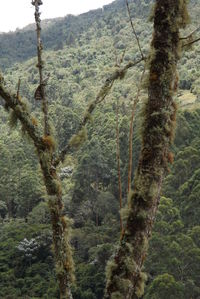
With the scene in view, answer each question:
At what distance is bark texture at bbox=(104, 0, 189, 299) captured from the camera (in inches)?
78.6

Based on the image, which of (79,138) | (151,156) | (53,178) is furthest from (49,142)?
(151,156)

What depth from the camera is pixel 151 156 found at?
6.74 ft

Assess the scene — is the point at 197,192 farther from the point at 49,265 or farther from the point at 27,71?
the point at 27,71

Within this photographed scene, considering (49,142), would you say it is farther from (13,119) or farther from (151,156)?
(151,156)

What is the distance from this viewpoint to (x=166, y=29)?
206cm

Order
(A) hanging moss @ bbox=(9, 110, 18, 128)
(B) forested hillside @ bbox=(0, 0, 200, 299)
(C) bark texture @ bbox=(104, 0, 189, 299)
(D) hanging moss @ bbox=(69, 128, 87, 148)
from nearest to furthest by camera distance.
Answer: (C) bark texture @ bbox=(104, 0, 189, 299) → (A) hanging moss @ bbox=(9, 110, 18, 128) → (D) hanging moss @ bbox=(69, 128, 87, 148) → (B) forested hillside @ bbox=(0, 0, 200, 299)

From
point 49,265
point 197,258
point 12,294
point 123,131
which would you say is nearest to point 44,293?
point 12,294

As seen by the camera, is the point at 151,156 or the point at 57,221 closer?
the point at 151,156

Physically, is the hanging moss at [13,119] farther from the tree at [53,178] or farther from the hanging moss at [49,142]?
the hanging moss at [49,142]

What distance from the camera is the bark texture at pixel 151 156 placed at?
1996 mm

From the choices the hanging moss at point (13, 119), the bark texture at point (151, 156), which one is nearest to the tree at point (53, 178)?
the hanging moss at point (13, 119)

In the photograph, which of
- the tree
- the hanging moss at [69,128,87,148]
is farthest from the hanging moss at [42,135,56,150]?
the hanging moss at [69,128,87,148]

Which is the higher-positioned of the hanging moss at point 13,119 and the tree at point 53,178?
the hanging moss at point 13,119

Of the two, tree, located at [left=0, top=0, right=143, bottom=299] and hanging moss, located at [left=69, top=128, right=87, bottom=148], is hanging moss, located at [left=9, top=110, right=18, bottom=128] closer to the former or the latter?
Result: tree, located at [left=0, top=0, right=143, bottom=299]
